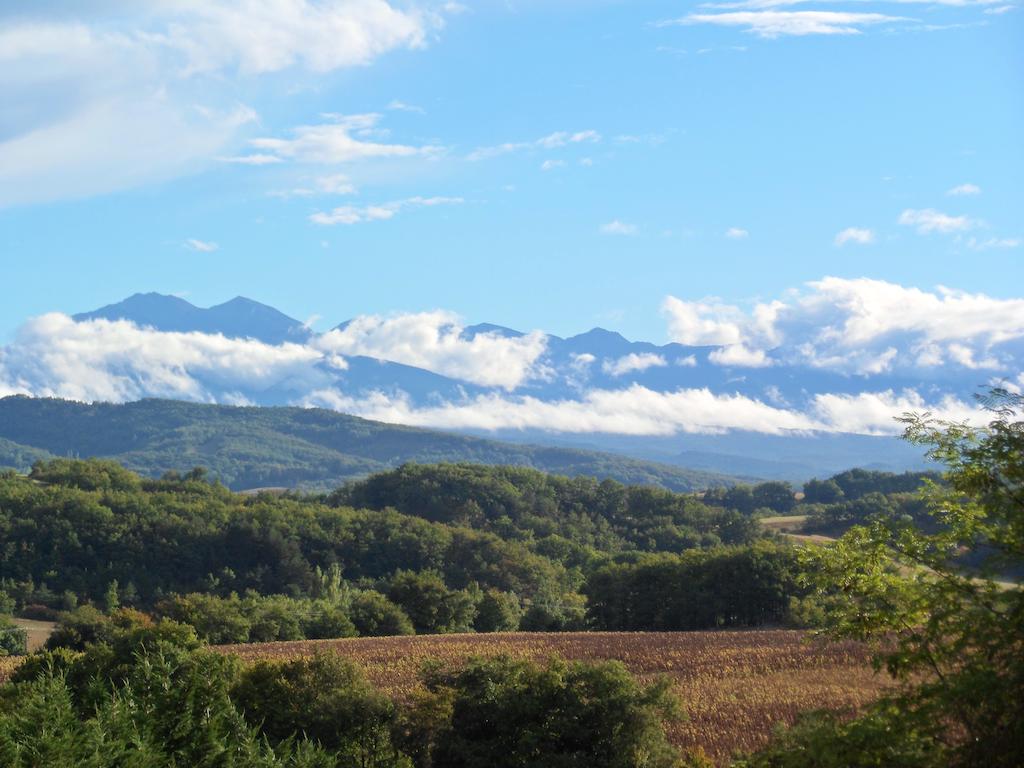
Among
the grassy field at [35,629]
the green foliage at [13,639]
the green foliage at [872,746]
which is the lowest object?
the grassy field at [35,629]

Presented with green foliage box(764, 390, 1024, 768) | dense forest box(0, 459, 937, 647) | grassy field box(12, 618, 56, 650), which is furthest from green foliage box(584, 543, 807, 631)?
green foliage box(764, 390, 1024, 768)

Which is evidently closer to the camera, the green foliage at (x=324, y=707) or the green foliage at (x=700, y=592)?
the green foliage at (x=324, y=707)

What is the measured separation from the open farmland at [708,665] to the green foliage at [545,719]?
213 cm

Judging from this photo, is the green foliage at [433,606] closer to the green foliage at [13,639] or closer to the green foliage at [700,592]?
the green foliage at [700,592]

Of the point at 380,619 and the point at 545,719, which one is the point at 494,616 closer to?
the point at 380,619

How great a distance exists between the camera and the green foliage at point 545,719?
3338cm

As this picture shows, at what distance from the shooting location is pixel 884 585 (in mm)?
18844

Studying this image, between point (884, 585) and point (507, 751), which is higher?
point (884, 585)

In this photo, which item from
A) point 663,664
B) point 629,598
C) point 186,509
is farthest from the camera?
point 186,509

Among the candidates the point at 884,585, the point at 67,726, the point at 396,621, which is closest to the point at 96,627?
the point at 396,621

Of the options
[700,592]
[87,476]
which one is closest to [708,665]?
[700,592]

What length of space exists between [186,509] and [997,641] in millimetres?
145555

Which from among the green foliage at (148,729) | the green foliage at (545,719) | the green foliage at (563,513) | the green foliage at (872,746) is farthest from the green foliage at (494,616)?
the green foliage at (872,746)

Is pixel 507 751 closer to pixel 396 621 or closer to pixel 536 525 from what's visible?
pixel 396 621
